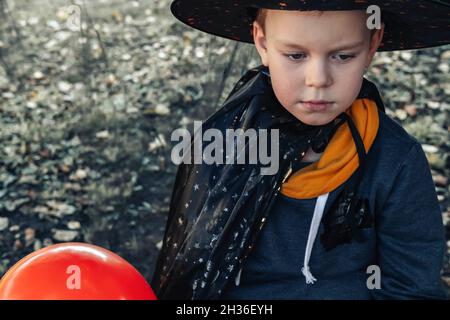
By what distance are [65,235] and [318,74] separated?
2147 millimetres

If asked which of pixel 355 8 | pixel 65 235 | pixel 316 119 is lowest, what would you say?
pixel 65 235

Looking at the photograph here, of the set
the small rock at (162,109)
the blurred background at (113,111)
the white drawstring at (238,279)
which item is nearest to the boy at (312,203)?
the white drawstring at (238,279)

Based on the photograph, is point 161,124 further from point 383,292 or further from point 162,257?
point 383,292

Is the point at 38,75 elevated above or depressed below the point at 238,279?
below

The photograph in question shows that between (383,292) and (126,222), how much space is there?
1.78 metres

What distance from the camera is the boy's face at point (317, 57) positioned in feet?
6.43

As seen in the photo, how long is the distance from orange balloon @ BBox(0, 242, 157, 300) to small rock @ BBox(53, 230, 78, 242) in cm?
170

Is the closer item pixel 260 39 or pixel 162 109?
pixel 260 39

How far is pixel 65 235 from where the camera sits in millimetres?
3736

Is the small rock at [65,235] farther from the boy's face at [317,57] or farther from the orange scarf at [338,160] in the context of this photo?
the boy's face at [317,57]

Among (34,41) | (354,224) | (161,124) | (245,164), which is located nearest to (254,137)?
(245,164)

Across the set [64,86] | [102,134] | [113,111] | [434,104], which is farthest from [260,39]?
[64,86]

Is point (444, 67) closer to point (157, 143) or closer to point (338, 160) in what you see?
point (157, 143)

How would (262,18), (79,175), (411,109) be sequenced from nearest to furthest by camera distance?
(262,18) < (79,175) < (411,109)
